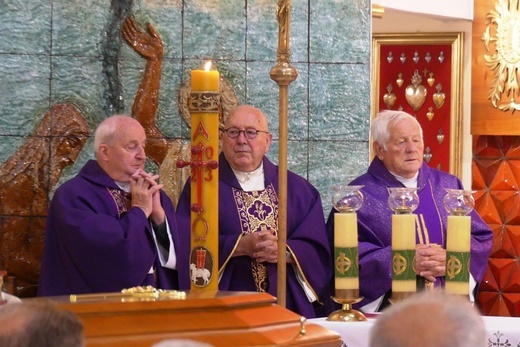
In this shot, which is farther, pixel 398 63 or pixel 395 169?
pixel 398 63

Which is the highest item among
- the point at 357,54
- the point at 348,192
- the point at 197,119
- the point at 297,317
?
Result: the point at 357,54

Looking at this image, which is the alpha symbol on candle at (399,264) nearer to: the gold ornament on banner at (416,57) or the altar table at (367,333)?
the altar table at (367,333)

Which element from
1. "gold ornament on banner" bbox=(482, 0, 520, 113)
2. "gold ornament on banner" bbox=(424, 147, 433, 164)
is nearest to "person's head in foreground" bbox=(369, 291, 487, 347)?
"gold ornament on banner" bbox=(482, 0, 520, 113)

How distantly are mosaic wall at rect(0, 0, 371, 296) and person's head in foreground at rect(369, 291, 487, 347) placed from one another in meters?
4.63

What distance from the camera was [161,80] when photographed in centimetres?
677

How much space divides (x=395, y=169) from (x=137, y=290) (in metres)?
2.92

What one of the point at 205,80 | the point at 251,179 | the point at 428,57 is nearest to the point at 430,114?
the point at 428,57

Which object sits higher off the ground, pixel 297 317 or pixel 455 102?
pixel 455 102

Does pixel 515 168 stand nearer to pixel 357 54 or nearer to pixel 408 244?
pixel 357 54

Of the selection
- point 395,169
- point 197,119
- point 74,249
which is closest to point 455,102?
point 395,169

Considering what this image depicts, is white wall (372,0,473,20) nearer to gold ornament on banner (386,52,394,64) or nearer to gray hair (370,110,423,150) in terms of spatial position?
gold ornament on banner (386,52,394,64)

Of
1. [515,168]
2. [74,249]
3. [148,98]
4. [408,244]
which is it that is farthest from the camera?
[515,168]

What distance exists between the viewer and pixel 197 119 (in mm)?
4199

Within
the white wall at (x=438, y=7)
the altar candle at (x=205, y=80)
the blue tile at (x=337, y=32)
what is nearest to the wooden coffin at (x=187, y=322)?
the altar candle at (x=205, y=80)
